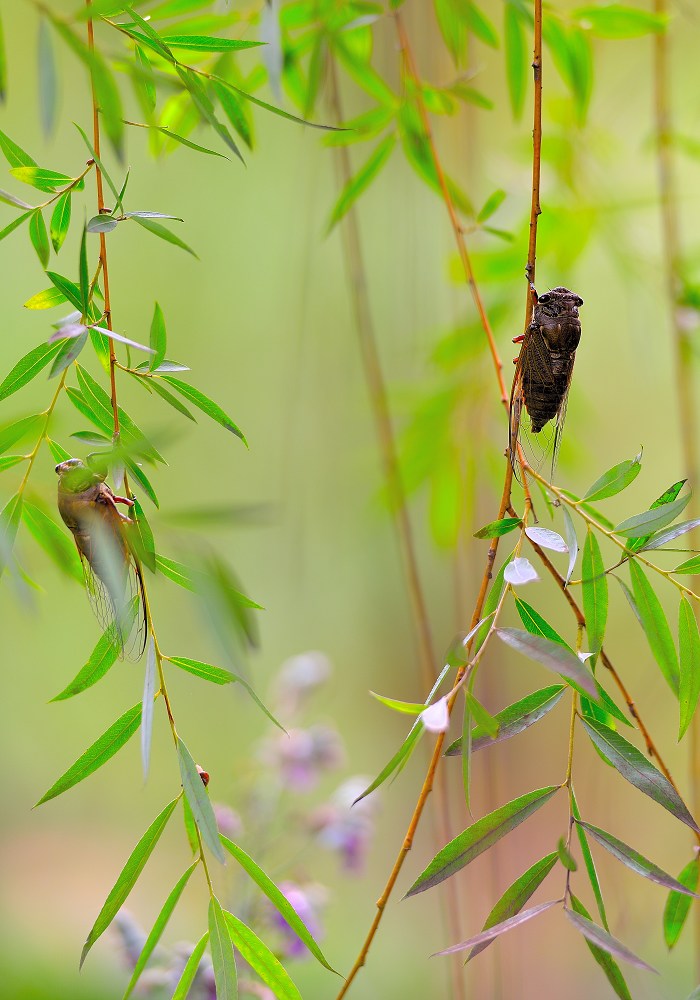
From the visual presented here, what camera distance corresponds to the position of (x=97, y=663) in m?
0.36

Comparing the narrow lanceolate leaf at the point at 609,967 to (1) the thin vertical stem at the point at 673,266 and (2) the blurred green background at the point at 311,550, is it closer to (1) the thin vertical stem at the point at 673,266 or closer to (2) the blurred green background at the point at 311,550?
(1) the thin vertical stem at the point at 673,266

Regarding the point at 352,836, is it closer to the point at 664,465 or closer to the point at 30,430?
the point at 30,430

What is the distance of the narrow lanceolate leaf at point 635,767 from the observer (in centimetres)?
32

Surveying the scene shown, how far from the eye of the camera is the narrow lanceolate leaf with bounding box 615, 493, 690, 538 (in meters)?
0.35

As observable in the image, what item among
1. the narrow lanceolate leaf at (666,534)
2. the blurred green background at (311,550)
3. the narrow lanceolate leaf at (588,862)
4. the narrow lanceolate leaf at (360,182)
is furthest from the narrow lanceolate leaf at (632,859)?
the blurred green background at (311,550)

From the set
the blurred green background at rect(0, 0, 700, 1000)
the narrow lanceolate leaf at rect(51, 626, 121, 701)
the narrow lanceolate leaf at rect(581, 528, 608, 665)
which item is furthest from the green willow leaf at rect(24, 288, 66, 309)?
the blurred green background at rect(0, 0, 700, 1000)

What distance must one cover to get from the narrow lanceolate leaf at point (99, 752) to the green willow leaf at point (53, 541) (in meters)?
0.07

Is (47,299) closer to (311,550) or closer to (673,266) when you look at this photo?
(673,266)

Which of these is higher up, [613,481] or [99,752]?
[613,481]

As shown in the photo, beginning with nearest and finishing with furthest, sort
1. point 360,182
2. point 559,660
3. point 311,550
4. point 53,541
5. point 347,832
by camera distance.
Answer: point 559,660 < point 53,541 < point 360,182 < point 347,832 < point 311,550

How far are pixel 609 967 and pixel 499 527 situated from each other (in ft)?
0.54

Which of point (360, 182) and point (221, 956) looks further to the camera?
point (360, 182)

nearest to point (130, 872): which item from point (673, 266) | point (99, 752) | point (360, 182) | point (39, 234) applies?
point (99, 752)

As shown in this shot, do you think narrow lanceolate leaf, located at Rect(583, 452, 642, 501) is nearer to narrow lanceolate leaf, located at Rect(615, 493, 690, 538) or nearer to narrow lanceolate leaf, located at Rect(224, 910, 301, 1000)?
narrow lanceolate leaf, located at Rect(615, 493, 690, 538)
